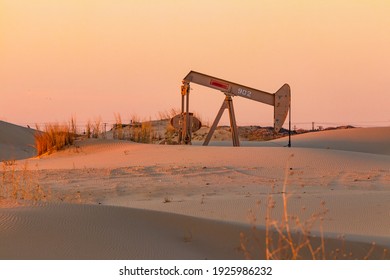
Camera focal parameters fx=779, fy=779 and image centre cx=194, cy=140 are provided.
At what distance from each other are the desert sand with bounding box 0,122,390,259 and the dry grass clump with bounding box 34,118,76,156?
422 millimetres

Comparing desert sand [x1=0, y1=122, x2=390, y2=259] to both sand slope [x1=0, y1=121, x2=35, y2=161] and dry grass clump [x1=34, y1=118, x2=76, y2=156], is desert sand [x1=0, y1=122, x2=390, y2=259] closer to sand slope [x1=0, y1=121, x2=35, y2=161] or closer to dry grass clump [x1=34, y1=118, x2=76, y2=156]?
dry grass clump [x1=34, y1=118, x2=76, y2=156]

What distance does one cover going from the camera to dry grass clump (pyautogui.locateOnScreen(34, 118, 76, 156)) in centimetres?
2366

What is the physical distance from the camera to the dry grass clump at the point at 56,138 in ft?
77.6

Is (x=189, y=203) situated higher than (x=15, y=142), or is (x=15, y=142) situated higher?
(x=15, y=142)

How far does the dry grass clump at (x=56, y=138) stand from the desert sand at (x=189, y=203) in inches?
16.6

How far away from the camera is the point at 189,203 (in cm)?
1161

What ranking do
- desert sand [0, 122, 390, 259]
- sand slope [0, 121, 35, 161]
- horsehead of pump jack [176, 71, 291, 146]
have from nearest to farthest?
desert sand [0, 122, 390, 259]
horsehead of pump jack [176, 71, 291, 146]
sand slope [0, 121, 35, 161]

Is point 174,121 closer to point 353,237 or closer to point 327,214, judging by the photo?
point 327,214

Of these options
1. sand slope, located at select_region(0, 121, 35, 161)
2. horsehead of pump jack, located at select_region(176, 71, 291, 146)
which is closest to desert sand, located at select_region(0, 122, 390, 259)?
horsehead of pump jack, located at select_region(176, 71, 291, 146)

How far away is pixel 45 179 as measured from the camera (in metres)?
16.2

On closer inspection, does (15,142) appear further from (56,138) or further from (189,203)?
(189,203)

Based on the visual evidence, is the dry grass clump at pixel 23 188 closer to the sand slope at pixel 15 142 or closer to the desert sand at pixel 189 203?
the desert sand at pixel 189 203

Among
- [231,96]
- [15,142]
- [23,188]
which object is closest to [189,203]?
[23,188]

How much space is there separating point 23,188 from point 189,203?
10.2ft
